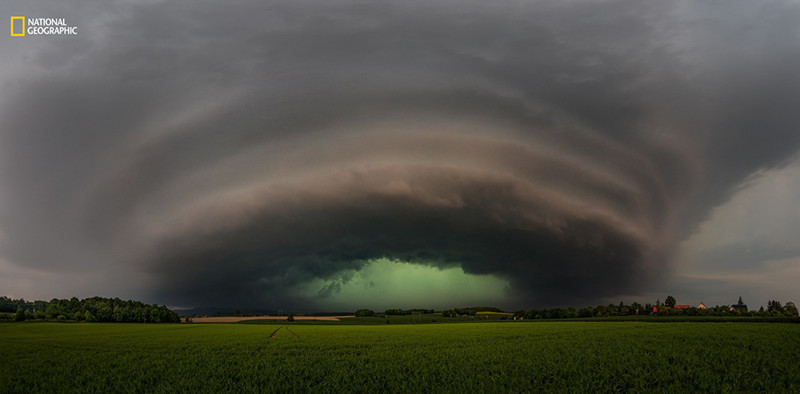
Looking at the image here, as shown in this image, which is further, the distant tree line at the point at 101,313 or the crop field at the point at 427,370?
the distant tree line at the point at 101,313

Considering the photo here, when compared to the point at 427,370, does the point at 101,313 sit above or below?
below

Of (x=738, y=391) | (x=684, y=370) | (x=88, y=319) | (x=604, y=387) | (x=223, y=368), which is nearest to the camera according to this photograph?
(x=738, y=391)

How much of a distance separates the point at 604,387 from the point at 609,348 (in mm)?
20949

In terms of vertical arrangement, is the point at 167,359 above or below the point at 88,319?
above

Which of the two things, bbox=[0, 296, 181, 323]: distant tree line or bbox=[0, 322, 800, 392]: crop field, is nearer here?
bbox=[0, 322, 800, 392]: crop field

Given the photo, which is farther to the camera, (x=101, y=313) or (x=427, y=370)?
(x=101, y=313)

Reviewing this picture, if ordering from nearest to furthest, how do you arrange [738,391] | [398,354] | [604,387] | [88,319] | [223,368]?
[738,391], [604,387], [223,368], [398,354], [88,319]

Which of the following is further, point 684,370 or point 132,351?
point 132,351

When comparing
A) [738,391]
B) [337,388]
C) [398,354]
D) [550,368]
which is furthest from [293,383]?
[738,391]

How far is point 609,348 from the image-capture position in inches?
1796

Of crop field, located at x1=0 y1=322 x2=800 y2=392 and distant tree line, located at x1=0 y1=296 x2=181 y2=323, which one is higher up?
crop field, located at x1=0 y1=322 x2=800 y2=392

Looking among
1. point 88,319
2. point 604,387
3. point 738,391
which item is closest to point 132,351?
point 604,387

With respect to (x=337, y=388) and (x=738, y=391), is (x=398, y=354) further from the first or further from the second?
(x=738, y=391)

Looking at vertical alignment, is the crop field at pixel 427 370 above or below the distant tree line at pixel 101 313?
above
